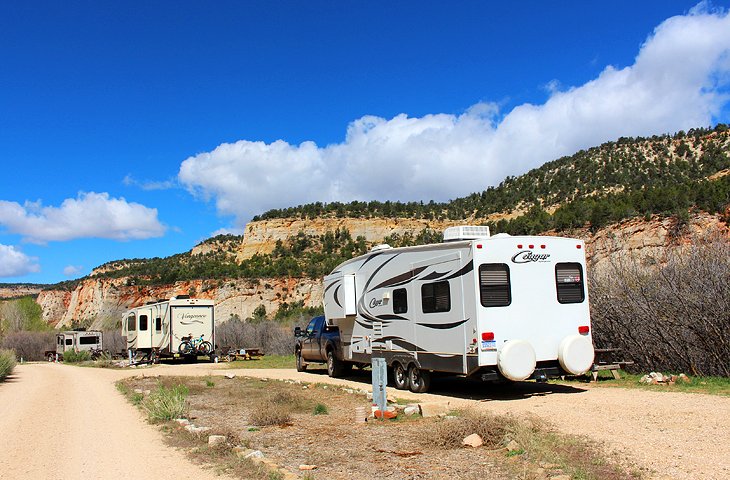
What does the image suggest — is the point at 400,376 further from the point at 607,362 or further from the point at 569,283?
the point at 607,362

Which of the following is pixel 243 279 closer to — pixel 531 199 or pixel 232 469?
pixel 531 199

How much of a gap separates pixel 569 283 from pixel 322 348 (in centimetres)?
901

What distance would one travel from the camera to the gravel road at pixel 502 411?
714cm

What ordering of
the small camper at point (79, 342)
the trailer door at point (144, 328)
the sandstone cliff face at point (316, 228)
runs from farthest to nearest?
1. the sandstone cliff face at point (316, 228)
2. the small camper at point (79, 342)
3. the trailer door at point (144, 328)

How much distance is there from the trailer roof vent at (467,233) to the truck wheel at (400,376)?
3.48 meters

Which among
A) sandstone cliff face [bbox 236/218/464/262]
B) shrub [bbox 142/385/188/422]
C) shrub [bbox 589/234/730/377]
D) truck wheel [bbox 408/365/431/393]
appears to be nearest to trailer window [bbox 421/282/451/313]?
truck wheel [bbox 408/365/431/393]

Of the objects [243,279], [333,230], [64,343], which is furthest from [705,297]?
[333,230]

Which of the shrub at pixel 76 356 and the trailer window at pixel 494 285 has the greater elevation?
the trailer window at pixel 494 285

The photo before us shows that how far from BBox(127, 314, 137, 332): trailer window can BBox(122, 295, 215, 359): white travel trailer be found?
1.72 m

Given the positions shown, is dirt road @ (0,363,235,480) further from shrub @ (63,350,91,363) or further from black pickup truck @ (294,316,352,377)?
shrub @ (63,350,91,363)

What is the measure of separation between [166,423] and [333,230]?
199 ft

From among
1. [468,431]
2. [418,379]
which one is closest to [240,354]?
[418,379]

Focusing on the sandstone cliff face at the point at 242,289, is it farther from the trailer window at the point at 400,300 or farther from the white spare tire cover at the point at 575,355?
the white spare tire cover at the point at 575,355

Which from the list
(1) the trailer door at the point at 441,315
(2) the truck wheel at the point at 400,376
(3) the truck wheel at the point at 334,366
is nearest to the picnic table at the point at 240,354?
(3) the truck wheel at the point at 334,366
